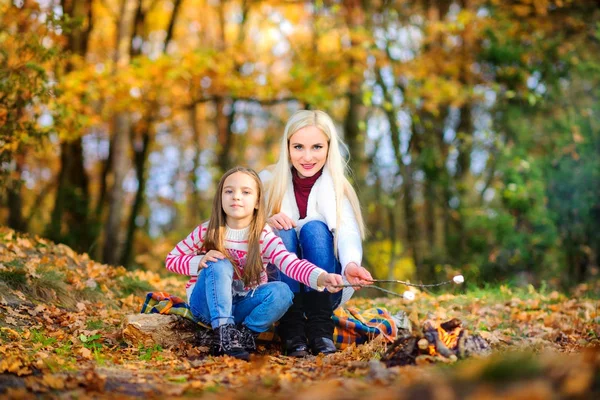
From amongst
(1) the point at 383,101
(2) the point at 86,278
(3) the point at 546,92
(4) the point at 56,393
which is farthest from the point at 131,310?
(3) the point at 546,92

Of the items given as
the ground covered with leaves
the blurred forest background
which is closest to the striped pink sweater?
the ground covered with leaves

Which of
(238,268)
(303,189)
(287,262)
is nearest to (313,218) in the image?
(303,189)

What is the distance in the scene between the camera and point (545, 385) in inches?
80.1

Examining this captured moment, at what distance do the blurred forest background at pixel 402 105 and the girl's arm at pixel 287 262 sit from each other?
3379 millimetres

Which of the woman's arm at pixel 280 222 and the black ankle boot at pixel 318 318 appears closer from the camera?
the black ankle boot at pixel 318 318

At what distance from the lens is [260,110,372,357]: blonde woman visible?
14.0 ft

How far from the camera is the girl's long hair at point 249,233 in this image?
412cm

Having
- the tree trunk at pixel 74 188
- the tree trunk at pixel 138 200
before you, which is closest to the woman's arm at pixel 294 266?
the tree trunk at pixel 74 188

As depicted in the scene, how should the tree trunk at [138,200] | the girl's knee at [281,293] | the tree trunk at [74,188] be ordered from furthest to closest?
1. the tree trunk at [138,200]
2. the tree trunk at [74,188]
3. the girl's knee at [281,293]

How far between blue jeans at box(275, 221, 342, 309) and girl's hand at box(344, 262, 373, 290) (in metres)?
0.20

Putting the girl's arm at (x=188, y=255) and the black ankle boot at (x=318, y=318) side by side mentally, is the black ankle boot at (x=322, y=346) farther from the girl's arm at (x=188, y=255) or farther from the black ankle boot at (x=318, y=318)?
the girl's arm at (x=188, y=255)

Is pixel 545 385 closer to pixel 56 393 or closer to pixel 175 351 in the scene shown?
pixel 56 393

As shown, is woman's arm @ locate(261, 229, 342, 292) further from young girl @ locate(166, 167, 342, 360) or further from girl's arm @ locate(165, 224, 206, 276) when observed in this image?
girl's arm @ locate(165, 224, 206, 276)

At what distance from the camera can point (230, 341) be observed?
3959 millimetres
